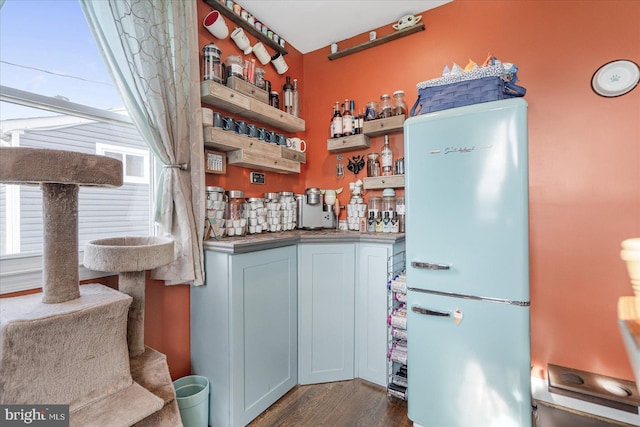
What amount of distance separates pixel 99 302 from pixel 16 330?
215mm

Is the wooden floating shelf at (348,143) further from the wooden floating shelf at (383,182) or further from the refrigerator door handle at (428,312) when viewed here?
the refrigerator door handle at (428,312)

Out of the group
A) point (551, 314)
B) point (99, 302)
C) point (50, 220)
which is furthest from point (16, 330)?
point (551, 314)

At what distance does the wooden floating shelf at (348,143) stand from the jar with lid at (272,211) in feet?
2.12

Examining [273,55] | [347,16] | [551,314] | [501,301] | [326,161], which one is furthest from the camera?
[326,161]

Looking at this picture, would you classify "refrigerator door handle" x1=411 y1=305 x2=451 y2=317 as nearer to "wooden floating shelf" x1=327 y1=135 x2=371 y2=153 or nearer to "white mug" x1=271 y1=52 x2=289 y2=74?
"wooden floating shelf" x1=327 y1=135 x2=371 y2=153

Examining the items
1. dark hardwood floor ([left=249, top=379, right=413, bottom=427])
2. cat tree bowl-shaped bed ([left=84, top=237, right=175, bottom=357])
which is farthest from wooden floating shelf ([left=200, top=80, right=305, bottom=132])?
dark hardwood floor ([left=249, top=379, right=413, bottom=427])

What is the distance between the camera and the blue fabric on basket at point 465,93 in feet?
4.48

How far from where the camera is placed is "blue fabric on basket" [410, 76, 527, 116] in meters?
1.37

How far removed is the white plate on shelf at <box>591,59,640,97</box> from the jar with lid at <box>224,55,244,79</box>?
2.13m

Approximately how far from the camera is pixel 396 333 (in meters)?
1.74

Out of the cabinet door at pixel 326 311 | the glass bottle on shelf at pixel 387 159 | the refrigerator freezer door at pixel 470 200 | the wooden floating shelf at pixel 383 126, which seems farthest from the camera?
the glass bottle on shelf at pixel 387 159

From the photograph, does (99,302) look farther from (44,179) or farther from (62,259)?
(44,179)

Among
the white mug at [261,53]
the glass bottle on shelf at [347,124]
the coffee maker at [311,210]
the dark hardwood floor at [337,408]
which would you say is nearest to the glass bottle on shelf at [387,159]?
the glass bottle on shelf at [347,124]

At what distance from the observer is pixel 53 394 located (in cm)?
91
